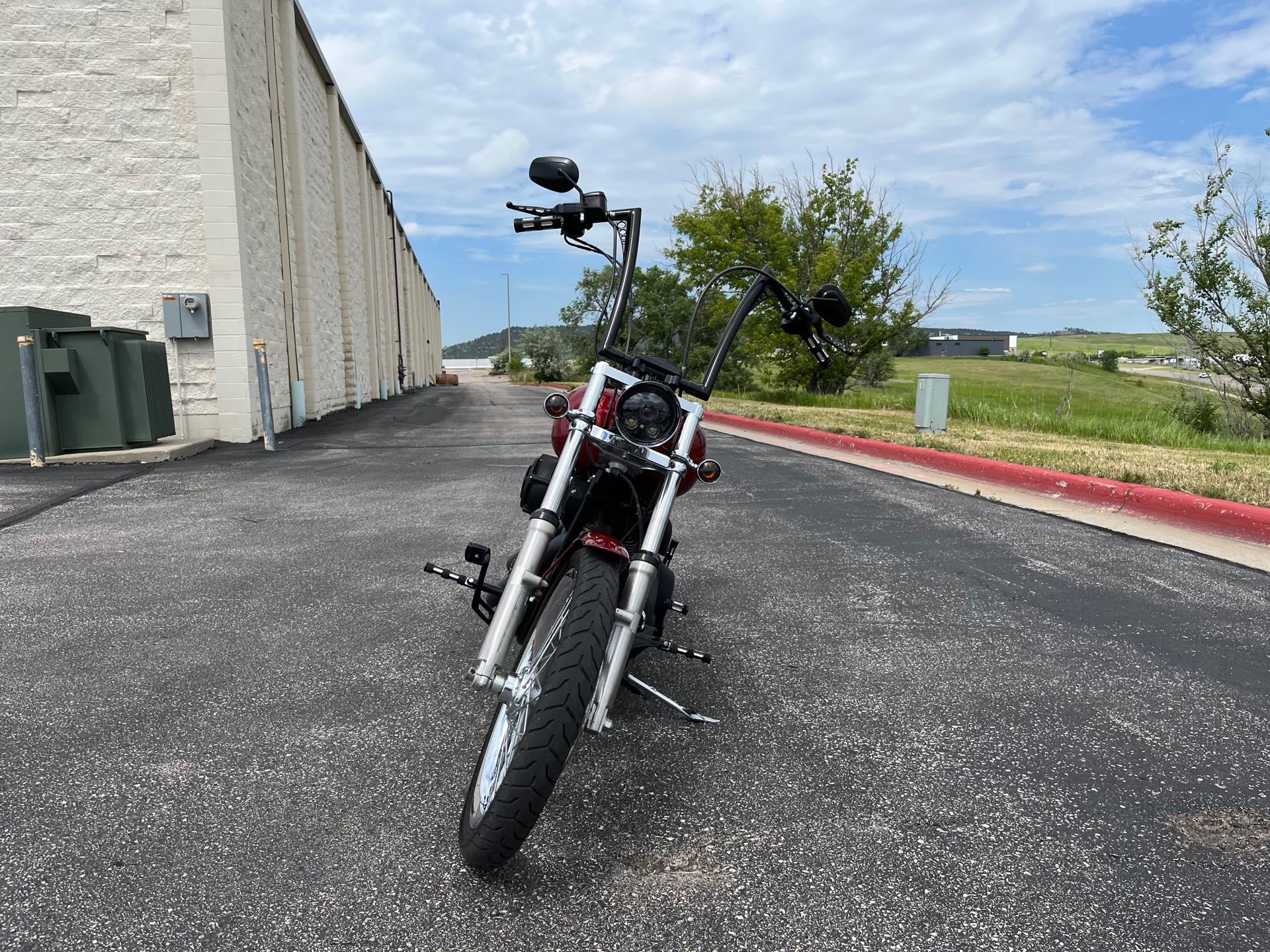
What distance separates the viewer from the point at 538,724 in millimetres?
1855

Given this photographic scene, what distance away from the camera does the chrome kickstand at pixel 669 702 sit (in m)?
2.71

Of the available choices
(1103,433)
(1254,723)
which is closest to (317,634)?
(1254,723)

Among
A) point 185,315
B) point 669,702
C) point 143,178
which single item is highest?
point 143,178

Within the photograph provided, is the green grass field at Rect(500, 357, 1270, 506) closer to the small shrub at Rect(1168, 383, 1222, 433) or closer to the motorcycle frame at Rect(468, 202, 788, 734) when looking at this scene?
the small shrub at Rect(1168, 383, 1222, 433)

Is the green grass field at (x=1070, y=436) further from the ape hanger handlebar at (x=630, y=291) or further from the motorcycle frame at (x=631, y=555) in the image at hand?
the motorcycle frame at (x=631, y=555)

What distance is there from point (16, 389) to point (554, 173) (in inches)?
343

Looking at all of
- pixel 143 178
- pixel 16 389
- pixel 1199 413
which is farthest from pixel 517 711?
pixel 1199 413

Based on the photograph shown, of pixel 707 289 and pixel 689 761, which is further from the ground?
pixel 707 289

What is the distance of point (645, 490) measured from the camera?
2732 millimetres

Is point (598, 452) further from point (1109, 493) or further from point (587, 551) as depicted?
point (1109, 493)

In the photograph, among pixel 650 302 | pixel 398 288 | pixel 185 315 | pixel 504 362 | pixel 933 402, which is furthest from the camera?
pixel 504 362

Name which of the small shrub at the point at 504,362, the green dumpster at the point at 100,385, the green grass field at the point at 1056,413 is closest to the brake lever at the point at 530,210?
the green dumpster at the point at 100,385

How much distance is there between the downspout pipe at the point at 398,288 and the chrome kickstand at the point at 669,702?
1361 inches

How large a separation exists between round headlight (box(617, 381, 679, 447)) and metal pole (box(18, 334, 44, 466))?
28.6 feet
